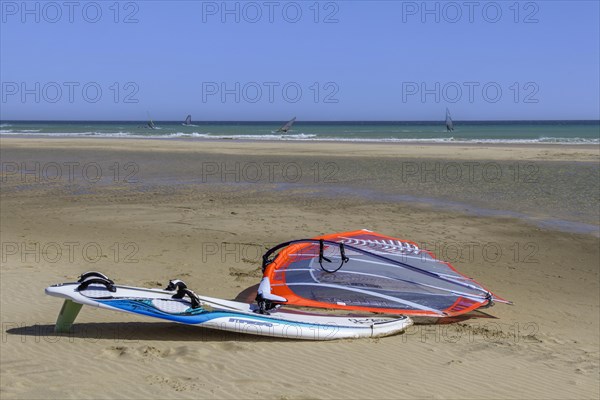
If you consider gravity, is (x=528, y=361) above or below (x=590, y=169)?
below

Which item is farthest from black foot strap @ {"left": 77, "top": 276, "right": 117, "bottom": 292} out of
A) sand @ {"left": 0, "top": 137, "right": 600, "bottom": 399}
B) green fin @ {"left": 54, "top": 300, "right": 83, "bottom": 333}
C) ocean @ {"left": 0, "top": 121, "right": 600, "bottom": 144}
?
ocean @ {"left": 0, "top": 121, "right": 600, "bottom": 144}

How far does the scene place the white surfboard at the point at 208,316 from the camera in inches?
193

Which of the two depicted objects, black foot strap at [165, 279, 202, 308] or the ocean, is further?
the ocean

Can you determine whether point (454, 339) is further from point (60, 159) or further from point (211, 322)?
point (60, 159)

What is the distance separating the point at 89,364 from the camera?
4.48m

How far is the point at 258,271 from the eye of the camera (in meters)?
7.40

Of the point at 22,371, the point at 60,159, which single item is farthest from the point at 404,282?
the point at 60,159

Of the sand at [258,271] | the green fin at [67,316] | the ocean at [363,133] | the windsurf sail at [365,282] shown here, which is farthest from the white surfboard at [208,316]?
the ocean at [363,133]

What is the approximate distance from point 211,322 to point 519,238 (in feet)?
Result: 19.2

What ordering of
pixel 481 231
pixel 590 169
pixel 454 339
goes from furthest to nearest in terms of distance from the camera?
1. pixel 590 169
2. pixel 481 231
3. pixel 454 339

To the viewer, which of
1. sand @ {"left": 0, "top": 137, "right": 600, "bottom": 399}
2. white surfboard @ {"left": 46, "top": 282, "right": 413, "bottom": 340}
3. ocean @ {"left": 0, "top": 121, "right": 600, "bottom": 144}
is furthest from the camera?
ocean @ {"left": 0, "top": 121, "right": 600, "bottom": 144}

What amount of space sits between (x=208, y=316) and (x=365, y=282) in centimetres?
182

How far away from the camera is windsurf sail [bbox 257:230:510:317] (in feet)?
19.2

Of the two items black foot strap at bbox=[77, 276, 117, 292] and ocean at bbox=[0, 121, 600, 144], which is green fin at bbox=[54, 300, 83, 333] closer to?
black foot strap at bbox=[77, 276, 117, 292]
